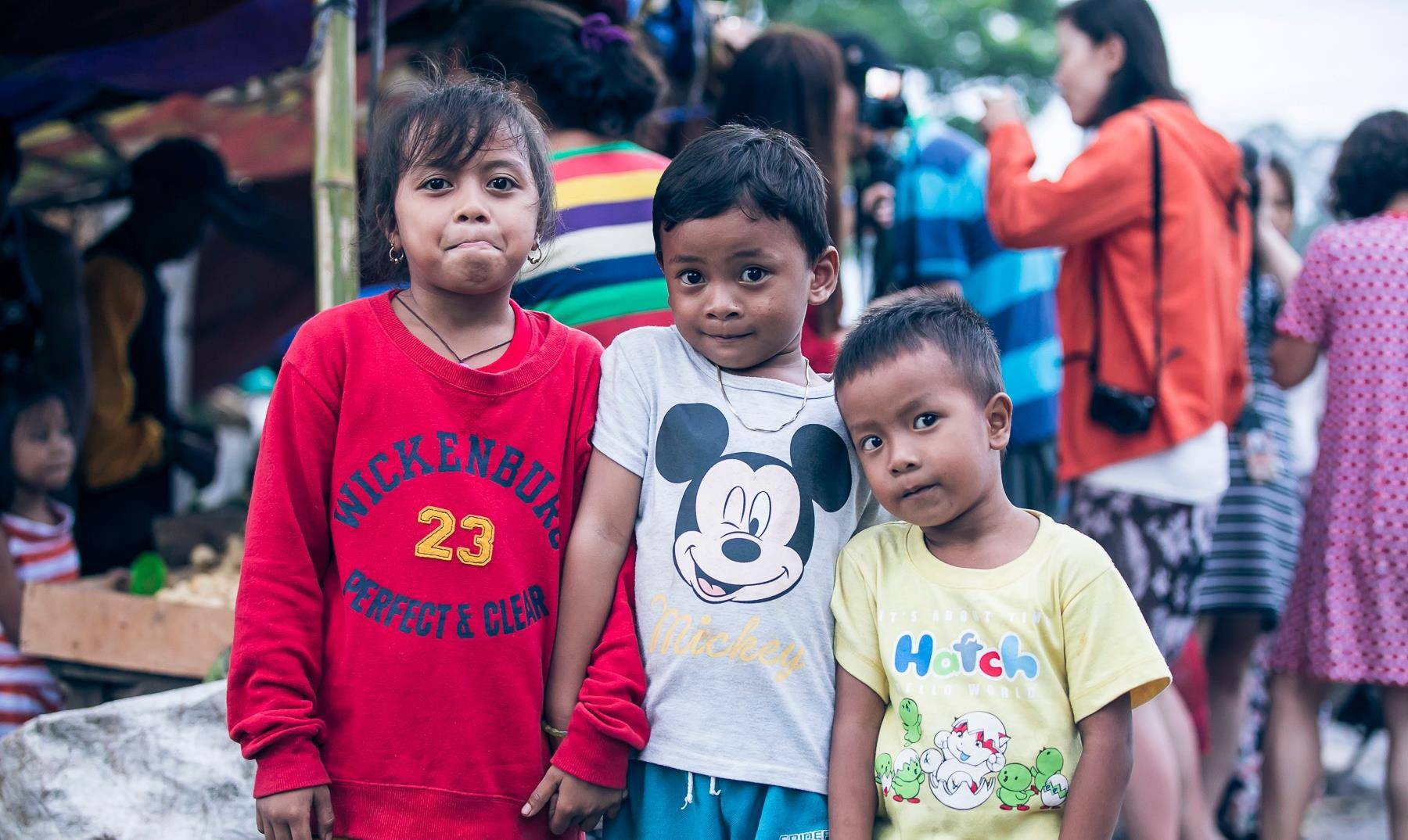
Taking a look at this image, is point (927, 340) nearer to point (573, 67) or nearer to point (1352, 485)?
point (573, 67)

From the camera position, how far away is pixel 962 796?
5.13 feet

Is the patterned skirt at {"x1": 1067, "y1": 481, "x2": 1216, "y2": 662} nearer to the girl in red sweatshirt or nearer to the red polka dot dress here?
the red polka dot dress

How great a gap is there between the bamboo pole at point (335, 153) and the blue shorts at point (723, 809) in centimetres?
126

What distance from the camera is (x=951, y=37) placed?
1178 cm

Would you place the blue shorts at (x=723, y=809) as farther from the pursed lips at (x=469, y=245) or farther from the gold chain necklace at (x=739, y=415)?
the pursed lips at (x=469, y=245)

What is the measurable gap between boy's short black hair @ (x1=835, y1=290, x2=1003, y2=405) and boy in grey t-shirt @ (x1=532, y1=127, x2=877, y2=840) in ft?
0.36

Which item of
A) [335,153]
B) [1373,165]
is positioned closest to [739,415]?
[335,153]

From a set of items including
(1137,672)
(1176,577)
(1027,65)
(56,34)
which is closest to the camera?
(1137,672)

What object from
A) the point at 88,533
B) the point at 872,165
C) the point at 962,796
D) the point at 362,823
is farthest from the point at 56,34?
the point at 962,796

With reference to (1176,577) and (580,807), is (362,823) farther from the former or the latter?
(1176,577)

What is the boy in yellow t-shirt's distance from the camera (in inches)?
61.4

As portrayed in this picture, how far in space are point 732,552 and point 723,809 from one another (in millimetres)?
362

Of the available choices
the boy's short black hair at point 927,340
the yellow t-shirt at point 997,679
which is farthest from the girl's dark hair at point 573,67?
the yellow t-shirt at point 997,679

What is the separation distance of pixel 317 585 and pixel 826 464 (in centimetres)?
76
